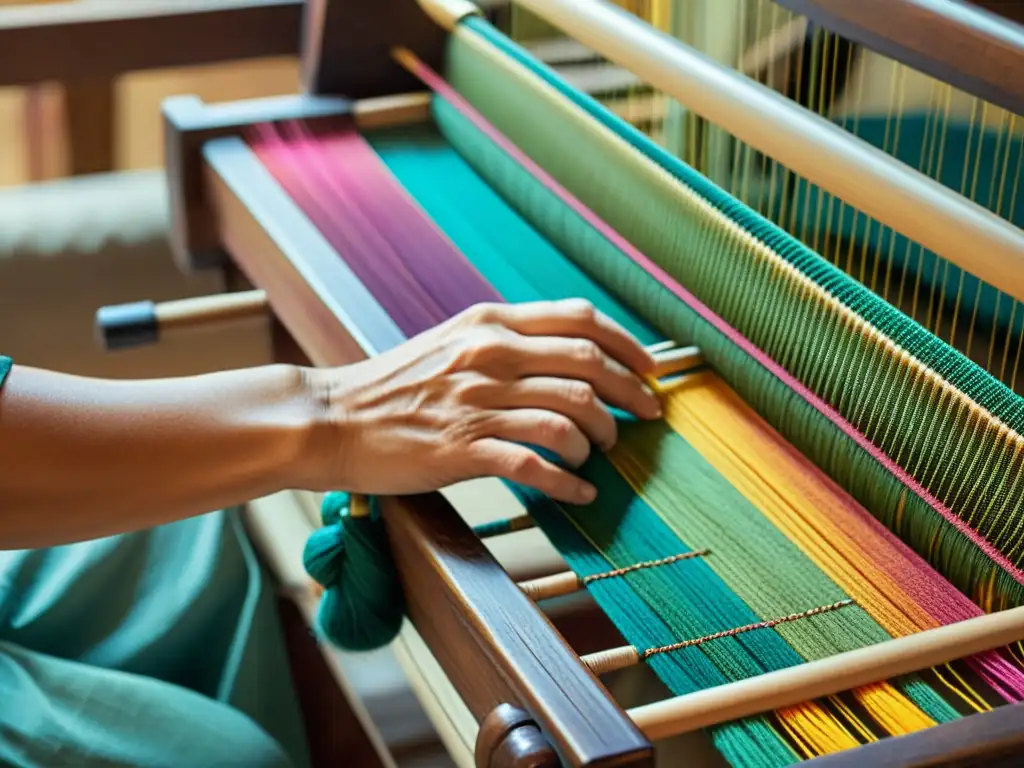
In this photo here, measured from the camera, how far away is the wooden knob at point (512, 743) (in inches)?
27.8

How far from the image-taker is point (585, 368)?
3.40ft

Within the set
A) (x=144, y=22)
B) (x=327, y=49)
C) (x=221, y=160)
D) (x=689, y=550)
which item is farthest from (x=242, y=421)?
(x=144, y=22)

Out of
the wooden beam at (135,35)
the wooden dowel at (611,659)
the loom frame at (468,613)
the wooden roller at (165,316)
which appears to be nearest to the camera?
the loom frame at (468,613)

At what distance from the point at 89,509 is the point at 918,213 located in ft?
2.03

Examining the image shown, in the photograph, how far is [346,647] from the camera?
3.45ft

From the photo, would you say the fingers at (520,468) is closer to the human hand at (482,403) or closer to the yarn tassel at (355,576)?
the human hand at (482,403)

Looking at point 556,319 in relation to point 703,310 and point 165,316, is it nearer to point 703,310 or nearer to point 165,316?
point 703,310

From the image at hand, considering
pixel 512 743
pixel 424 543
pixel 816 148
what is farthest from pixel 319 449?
pixel 816 148

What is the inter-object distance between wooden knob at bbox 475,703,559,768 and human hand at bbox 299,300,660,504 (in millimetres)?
245

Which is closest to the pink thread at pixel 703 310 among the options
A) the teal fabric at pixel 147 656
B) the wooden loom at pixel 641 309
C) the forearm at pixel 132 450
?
the wooden loom at pixel 641 309

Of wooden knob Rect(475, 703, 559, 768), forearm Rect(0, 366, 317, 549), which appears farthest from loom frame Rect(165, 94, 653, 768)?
forearm Rect(0, 366, 317, 549)

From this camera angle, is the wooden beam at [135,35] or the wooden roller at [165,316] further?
the wooden beam at [135,35]

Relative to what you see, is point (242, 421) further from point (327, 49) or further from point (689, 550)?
point (327, 49)

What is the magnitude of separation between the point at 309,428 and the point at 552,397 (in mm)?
190
